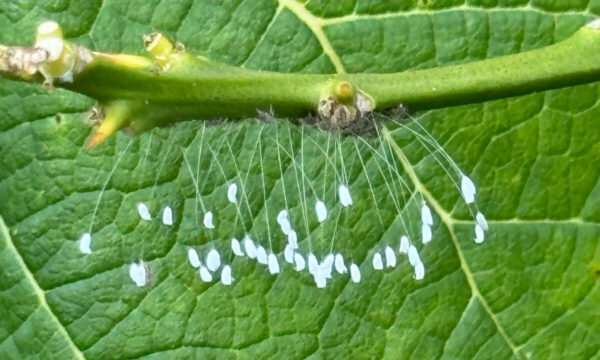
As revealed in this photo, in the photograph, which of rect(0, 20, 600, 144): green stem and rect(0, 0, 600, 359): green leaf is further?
rect(0, 0, 600, 359): green leaf

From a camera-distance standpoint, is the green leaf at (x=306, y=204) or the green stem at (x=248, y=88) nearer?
the green stem at (x=248, y=88)

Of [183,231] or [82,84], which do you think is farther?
[183,231]

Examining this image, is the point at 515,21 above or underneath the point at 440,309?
above

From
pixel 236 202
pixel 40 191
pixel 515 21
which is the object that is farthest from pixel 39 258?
pixel 515 21

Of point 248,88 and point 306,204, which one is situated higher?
point 248,88

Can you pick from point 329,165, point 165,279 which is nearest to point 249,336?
point 165,279

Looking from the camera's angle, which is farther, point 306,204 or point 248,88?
point 306,204

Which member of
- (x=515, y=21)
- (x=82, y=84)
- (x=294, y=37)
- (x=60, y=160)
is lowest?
(x=60, y=160)

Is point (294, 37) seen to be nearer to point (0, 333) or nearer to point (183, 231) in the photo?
point (183, 231)
